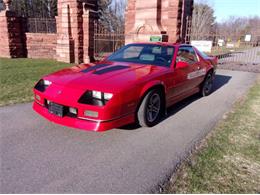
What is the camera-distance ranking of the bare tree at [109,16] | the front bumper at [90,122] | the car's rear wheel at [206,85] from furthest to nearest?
the bare tree at [109,16] → the car's rear wheel at [206,85] → the front bumper at [90,122]

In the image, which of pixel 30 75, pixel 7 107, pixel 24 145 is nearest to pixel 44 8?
pixel 30 75

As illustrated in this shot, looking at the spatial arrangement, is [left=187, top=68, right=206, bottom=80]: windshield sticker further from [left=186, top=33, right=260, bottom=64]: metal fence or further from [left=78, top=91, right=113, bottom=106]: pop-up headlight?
[left=186, top=33, right=260, bottom=64]: metal fence

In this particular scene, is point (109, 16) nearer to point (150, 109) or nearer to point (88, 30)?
point (88, 30)

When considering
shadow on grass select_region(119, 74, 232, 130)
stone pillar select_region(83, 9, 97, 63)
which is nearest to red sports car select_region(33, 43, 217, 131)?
shadow on grass select_region(119, 74, 232, 130)

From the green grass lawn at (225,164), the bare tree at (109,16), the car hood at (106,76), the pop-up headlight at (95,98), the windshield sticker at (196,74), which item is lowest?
the green grass lawn at (225,164)

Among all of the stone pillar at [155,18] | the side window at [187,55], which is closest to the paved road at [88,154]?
the side window at [187,55]

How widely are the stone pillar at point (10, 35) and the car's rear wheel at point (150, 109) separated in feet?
37.0

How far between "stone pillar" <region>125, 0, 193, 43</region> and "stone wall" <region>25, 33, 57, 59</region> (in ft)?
14.4

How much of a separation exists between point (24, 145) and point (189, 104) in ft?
12.0

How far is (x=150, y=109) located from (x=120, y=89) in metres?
0.89

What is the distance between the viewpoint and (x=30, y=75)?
25.1 feet

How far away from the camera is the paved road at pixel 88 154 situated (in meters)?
2.32

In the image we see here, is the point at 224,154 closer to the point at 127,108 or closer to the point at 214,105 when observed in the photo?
the point at 127,108

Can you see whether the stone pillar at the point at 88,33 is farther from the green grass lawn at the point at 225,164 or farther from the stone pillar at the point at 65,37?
the green grass lawn at the point at 225,164
